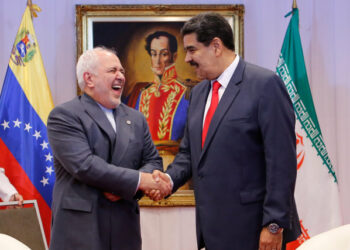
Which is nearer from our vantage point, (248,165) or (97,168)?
(248,165)

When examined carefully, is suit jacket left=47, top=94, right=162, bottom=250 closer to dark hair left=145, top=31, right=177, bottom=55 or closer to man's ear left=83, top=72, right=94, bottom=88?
man's ear left=83, top=72, right=94, bottom=88

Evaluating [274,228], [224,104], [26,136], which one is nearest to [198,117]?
[224,104]

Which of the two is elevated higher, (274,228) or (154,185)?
(154,185)

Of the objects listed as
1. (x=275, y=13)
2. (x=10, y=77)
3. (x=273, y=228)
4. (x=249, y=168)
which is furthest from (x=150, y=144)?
(x=275, y=13)

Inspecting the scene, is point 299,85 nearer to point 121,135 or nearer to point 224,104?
point 224,104

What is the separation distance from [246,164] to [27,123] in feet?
7.22

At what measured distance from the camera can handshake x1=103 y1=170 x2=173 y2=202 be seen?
8.64 feet

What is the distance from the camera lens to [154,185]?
2709 mm

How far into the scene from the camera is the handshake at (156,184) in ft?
8.73

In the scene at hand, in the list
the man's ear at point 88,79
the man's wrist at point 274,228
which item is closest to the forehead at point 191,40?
the man's ear at point 88,79

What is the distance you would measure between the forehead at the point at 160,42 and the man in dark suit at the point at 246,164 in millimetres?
1904

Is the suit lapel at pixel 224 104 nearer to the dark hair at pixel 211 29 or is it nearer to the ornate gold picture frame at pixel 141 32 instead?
the dark hair at pixel 211 29

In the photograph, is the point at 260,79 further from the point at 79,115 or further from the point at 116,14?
the point at 116,14

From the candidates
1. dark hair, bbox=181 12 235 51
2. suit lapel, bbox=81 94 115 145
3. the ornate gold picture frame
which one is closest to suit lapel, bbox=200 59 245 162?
dark hair, bbox=181 12 235 51
